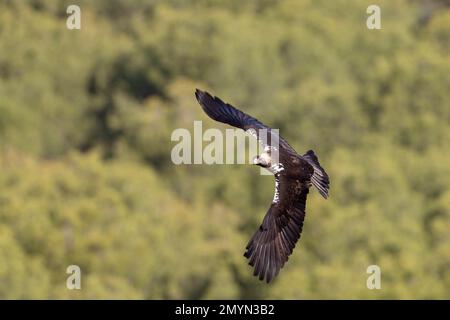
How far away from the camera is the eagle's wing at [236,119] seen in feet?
56.5

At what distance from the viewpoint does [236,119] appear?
17.6 m

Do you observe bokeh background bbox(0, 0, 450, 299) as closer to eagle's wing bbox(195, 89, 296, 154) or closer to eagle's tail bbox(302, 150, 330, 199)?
eagle's wing bbox(195, 89, 296, 154)

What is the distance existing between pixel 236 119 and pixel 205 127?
3738cm

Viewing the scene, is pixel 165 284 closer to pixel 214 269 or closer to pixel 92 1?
pixel 214 269

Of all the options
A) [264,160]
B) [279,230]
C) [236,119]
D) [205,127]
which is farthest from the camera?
[205,127]

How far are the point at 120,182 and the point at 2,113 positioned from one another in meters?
14.4

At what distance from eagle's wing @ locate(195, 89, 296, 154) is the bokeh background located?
20.8 m

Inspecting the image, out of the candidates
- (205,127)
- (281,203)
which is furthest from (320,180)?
(205,127)

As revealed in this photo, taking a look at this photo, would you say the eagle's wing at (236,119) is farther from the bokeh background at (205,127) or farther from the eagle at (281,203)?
the bokeh background at (205,127)

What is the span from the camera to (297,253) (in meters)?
43.2

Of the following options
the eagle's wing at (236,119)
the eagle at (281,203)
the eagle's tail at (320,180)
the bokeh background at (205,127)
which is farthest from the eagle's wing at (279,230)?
the bokeh background at (205,127)

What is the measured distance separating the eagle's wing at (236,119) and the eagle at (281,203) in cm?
2

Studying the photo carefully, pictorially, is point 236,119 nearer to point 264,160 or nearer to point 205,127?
point 264,160

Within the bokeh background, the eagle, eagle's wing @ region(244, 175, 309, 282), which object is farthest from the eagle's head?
the bokeh background
